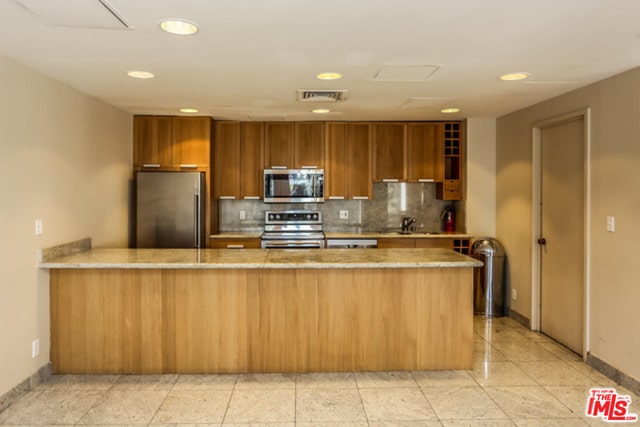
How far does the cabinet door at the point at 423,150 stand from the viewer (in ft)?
18.1

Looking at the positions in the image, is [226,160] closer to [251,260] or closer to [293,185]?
[293,185]

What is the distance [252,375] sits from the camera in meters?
3.41

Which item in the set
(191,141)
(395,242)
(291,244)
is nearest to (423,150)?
(395,242)

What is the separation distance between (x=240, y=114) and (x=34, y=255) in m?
2.62

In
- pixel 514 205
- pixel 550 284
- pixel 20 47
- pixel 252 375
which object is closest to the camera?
pixel 20 47

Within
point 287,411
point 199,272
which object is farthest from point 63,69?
point 287,411

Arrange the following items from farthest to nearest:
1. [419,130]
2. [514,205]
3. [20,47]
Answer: [419,130]
[514,205]
[20,47]

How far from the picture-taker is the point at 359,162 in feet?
18.2

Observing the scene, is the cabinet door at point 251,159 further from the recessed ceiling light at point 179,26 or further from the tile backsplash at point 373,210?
the recessed ceiling light at point 179,26

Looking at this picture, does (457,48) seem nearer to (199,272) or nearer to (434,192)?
(199,272)

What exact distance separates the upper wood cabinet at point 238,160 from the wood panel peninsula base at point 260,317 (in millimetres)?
2169

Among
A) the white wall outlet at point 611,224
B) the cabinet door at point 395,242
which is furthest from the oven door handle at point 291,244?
the white wall outlet at point 611,224

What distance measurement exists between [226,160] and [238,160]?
0.50 ft

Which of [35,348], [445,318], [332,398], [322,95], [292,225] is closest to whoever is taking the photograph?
[332,398]
